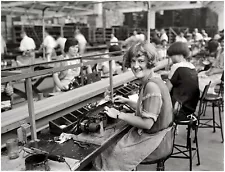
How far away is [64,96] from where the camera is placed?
241 cm

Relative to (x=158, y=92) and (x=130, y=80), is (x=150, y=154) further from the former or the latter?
(x=130, y=80)

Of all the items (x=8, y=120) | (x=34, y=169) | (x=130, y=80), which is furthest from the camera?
(x=130, y=80)

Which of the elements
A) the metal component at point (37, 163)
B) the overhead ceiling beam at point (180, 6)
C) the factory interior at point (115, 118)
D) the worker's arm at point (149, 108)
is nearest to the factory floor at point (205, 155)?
the factory interior at point (115, 118)

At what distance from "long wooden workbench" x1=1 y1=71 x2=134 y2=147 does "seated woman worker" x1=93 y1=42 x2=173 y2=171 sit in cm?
65

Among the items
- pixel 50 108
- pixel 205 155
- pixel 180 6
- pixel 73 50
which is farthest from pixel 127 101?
pixel 180 6

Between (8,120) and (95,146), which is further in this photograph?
(8,120)

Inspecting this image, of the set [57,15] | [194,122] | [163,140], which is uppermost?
[57,15]

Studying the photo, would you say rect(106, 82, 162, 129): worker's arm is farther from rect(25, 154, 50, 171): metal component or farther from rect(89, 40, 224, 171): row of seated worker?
rect(25, 154, 50, 171): metal component

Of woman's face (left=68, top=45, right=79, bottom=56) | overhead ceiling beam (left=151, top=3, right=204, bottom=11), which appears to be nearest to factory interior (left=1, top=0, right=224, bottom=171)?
woman's face (left=68, top=45, right=79, bottom=56)

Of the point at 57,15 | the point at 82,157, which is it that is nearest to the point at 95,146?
the point at 82,157

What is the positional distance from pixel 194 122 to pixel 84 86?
1220 millimetres

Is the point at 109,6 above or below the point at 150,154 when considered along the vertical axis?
above

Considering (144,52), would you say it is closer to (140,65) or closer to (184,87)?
(140,65)

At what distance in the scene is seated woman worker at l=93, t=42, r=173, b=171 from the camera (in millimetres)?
1431
